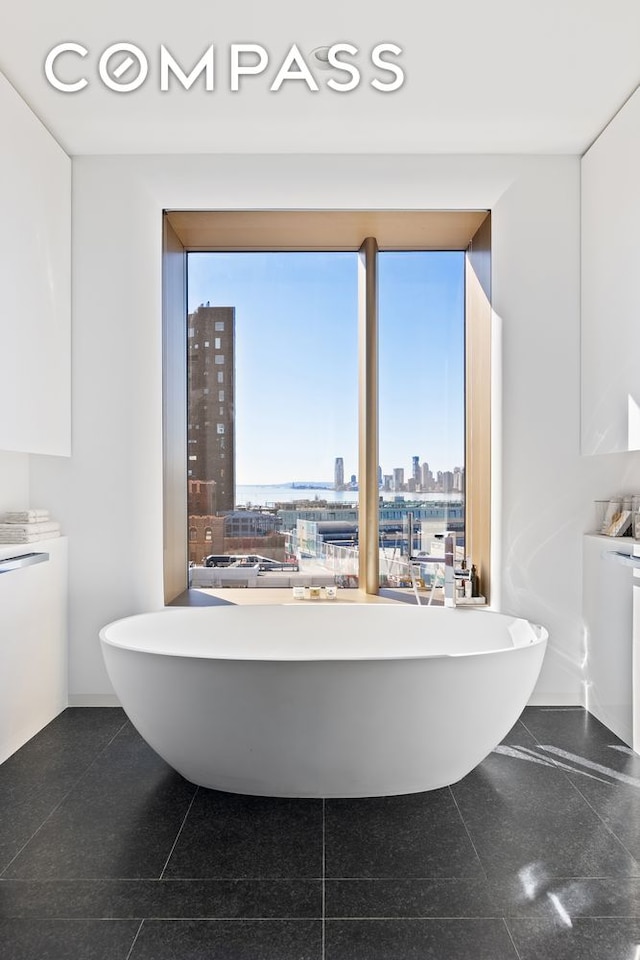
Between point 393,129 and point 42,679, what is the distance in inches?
112

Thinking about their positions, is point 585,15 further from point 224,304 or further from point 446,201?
point 224,304

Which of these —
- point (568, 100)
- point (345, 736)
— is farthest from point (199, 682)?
point (568, 100)

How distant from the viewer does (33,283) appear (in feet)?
9.34

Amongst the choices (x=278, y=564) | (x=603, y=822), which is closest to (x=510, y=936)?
(x=603, y=822)

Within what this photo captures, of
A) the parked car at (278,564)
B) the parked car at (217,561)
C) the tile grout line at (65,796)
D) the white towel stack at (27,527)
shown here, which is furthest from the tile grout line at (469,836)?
the white towel stack at (27,527)

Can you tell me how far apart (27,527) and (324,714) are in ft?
5.12

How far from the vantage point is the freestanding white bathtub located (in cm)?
205

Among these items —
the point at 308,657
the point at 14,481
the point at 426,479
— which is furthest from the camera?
the point at 426,479

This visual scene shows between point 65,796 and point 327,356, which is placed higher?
point 327,356

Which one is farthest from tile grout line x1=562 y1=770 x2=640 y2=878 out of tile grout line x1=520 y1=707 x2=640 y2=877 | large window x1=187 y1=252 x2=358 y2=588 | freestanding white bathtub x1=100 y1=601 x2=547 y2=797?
large window x1=187 y1=252 x2=358 y2=588

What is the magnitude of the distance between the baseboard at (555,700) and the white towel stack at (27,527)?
2376 millimetres

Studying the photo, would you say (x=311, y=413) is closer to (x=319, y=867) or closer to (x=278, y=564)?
(x=278, y=564)

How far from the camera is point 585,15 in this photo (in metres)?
2.26

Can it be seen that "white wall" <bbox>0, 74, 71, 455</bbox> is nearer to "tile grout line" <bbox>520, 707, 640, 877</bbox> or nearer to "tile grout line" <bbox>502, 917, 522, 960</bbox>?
"tile grout line" <bbox>502, 917, 522, 960</bbox>
